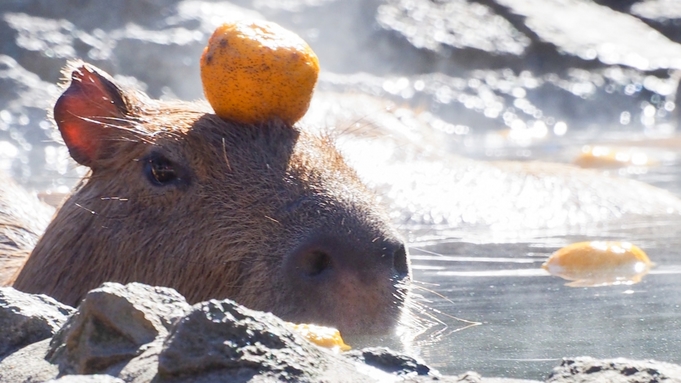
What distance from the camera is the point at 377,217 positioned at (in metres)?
3.03

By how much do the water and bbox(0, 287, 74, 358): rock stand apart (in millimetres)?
896

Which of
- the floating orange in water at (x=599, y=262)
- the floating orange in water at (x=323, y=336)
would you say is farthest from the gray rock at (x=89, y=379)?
the floating orange in water at (x=599, y=262)

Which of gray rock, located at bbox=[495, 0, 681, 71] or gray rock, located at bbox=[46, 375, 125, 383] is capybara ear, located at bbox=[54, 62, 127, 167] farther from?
gray rock, located at bbox=[495, 0, 681, 71]

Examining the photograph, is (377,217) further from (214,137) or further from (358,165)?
(358,165)

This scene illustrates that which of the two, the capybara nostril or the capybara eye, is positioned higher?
the capybara eye

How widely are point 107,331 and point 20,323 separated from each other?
0.33 metres

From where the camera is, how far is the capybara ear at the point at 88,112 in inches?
140

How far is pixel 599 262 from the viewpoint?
173 inches

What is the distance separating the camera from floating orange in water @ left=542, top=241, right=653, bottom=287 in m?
4.30

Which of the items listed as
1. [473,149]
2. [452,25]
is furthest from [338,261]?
[452,25]

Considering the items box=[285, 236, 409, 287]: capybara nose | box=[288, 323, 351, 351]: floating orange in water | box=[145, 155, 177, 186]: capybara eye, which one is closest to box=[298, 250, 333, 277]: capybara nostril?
box=[285, 236, 409, 287]: capybara nose

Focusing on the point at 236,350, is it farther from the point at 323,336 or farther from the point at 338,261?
the point at 338,261

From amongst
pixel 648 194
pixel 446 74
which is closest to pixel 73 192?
pixel 648 194

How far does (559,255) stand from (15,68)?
7275 millimetres
